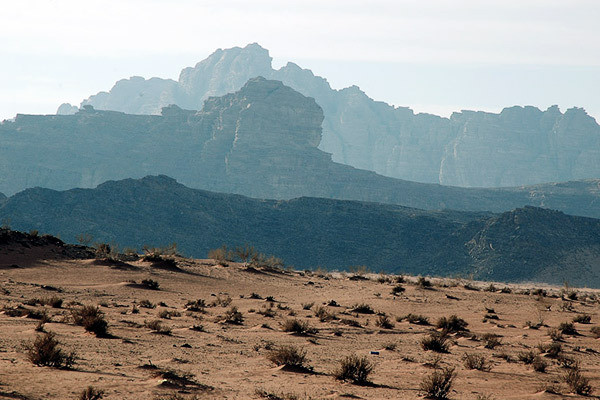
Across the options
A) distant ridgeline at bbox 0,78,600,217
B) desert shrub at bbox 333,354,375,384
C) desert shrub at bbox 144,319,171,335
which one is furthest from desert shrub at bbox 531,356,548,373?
distant ridgeline at bbox 0,78,600,217

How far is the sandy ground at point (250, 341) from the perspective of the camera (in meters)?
12.9

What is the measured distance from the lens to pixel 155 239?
103250 mm

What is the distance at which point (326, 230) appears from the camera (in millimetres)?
113375

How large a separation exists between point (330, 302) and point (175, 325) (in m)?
10.3

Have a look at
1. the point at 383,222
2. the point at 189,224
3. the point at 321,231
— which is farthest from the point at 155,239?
the point at 383,222

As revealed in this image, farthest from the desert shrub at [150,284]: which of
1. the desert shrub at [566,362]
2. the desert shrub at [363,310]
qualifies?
the desert shrub at [566,362]

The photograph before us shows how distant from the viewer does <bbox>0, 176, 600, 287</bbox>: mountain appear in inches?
3952

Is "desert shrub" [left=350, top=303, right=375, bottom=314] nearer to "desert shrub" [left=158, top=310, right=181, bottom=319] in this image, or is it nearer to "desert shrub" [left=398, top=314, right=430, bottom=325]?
"desert shrub" [left=398, top=314, right=430, bottom=325]

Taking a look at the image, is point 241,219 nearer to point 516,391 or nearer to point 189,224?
point 189,224

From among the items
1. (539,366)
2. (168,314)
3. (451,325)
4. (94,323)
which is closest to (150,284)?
(168,314)

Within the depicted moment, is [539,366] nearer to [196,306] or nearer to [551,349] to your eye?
[551,349]

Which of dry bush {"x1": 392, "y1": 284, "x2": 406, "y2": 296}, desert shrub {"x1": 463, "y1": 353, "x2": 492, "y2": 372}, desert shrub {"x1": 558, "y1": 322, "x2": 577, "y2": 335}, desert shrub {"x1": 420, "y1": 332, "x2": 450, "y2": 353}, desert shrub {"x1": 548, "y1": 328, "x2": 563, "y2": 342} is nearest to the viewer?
desert shrub {"x1": 463, "y1": 353, "x2": 492, "y2": 372}

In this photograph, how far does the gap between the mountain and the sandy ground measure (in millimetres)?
63607

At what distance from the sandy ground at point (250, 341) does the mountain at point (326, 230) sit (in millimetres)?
63607
